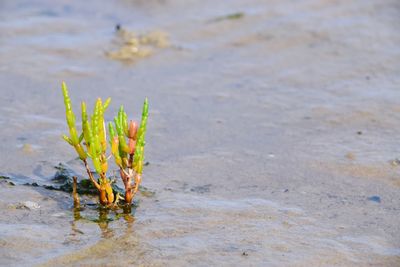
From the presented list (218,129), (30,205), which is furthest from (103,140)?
(218,129)

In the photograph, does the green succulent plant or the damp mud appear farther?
the green succulent plant

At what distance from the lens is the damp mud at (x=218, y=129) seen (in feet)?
9.53

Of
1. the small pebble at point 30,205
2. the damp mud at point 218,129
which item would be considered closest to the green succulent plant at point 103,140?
the damp mud at point 218,129

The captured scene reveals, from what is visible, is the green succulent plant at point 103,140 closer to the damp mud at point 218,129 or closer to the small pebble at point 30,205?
the damp mud at point 218,129

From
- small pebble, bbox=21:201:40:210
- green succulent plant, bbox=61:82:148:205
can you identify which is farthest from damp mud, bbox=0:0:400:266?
green succulent plant, bbox=61:82:148:205

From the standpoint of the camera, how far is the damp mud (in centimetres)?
291

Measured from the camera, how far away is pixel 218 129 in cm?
425

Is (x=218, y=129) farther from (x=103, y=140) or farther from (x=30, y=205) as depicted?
(x=30, y=205)

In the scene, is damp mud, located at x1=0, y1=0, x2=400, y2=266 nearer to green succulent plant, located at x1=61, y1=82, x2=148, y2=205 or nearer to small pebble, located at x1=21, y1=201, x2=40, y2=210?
small pebble, located at x1=21, y1=201, x2=40, y2=210

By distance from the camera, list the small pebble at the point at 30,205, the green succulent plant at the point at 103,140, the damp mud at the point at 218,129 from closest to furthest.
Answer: the damp mud at the point at 218,129
the green succulent plant at the point at 103,140
the small pebble at the point at 30,205

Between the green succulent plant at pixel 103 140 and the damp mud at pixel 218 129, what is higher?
the green succulent plant at pixel 103 140

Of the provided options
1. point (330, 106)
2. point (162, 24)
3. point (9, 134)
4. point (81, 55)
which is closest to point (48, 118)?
point (9, 134)

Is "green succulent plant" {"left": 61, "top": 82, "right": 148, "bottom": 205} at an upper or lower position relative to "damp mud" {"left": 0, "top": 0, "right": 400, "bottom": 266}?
upper

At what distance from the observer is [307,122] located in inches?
171
